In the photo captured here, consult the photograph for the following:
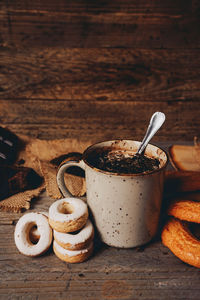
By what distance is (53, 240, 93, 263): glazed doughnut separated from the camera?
1.70ft

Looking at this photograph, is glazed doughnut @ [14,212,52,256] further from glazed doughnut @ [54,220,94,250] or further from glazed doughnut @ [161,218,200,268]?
glazed doughnut @ [161,218,200,268]

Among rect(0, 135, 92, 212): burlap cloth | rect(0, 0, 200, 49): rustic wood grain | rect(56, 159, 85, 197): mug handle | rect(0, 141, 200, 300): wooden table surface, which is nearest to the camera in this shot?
rect(0, 141, 200, 300): wooden table surface

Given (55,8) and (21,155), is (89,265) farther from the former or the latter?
(55,8)

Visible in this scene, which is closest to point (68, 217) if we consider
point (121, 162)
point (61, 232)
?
point (61, 232)

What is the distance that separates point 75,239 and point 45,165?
34 cm

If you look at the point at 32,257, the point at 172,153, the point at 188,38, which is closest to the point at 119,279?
the point at 32,257

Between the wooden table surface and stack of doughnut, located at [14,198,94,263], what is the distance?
20 millimetres

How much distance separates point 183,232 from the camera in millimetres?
551

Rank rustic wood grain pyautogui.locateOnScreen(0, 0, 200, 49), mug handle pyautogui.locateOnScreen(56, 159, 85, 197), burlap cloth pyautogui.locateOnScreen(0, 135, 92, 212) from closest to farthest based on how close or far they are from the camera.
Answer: mug handle pyautogui.locateOnScreen(56, 159, 85, 197)
burlap cloth pyautogui.locateOnScreen(0, 135, 92, 212)
rustic wood grain pyautogui.locateOnScreen(0, 0, 200, 49)

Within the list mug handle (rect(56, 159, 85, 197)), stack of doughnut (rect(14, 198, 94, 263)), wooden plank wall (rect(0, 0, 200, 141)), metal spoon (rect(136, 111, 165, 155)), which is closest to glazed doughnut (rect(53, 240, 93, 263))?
stack of doughnut (rect(14, 198, 94, 263))

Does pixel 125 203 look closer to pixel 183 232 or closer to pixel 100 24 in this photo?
pixel 183 232

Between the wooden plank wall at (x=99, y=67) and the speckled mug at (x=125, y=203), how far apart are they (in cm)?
54

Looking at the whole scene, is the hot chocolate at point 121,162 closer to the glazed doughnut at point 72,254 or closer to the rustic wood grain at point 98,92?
the glazed doughnut at point 72,254

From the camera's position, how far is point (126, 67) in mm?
1040
